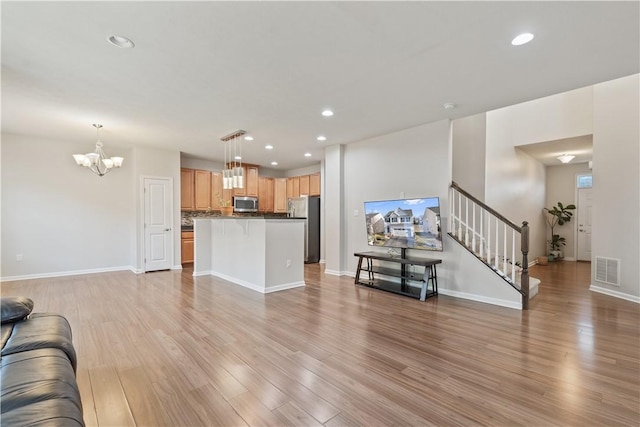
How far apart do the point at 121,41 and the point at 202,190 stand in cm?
559

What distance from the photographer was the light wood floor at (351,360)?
1.86 meters

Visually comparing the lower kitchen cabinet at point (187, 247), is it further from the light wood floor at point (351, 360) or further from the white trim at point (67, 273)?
the light wood floor at point (351, 360)

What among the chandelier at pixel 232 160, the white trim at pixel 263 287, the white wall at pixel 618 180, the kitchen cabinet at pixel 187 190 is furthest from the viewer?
the kitchen cabinet at pixel 187 190

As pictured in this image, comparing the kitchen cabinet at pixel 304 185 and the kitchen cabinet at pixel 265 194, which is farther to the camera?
the kitchen cabinet at pixel 265 194

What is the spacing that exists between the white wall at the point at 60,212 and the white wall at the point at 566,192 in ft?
36.9

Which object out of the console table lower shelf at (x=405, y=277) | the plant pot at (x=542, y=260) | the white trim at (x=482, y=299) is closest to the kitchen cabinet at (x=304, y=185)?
the console table lower shelf at (x=405, y=277)

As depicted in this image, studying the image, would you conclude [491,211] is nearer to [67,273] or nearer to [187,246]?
[187,246]

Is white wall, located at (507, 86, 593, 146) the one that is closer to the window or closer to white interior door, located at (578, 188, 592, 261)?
the window

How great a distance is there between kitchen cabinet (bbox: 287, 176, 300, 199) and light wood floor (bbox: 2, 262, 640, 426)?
4716mm

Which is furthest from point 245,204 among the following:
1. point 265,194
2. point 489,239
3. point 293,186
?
point 489,239

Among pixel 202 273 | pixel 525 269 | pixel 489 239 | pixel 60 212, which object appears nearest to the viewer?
pixel 525 269

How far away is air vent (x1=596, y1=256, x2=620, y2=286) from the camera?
4.53m

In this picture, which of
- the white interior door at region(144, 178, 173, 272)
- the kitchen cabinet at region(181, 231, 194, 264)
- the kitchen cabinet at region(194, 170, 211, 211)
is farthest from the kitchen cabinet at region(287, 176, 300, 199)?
the white interior door at region(144, 178, 173, 272)

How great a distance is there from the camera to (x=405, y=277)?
4586mm
